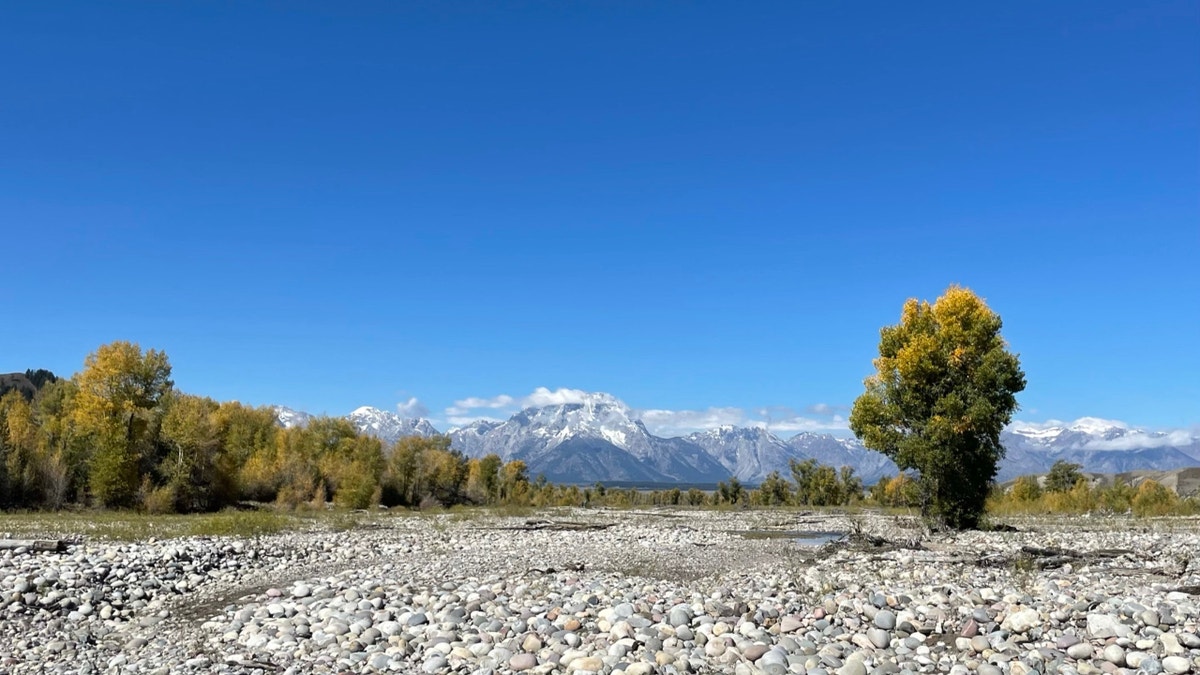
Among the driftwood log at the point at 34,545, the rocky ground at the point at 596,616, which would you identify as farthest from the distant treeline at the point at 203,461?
the rocky ground at the point at 596,616

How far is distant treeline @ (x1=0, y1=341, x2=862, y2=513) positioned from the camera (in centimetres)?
4650

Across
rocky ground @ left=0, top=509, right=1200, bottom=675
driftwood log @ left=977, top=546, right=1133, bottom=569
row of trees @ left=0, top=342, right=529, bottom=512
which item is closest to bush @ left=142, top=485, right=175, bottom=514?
row of trees @ left=0, top=342, right=529, bottom=512

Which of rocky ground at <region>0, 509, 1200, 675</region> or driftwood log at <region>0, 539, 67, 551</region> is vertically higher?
driftwood log at <region>0, 539, 67, 551</region>

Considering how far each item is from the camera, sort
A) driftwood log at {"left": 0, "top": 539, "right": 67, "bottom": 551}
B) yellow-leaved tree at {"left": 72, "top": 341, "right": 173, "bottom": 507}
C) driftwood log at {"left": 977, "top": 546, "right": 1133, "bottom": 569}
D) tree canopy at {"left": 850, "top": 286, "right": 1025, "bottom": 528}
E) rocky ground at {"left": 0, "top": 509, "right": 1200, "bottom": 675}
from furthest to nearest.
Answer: yellow-leaved tree at {"left": 72, "top": 341, "right": 173, "bottom": 507}, tree canopy at {"left": 850, "top": 286, "right": 1025, "bottom": 528}, driftwood log at {"left": 0, "top": 539, "right": 67, "bottom": 551}, driftwood log at {"left": 977, "top": 546, "right": 1133, "bottom": 569}, rocky ground at {"left": 0, "top": 509, "right": 1200, "bottom": 675}

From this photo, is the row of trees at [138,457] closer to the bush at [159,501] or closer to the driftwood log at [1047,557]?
the bush at [159,501]

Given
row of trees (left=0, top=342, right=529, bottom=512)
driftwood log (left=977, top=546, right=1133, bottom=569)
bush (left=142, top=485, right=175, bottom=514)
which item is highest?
row of trees (left=0, top=342, right=529, bottom=512)

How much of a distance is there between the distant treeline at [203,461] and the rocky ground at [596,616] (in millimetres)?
32626

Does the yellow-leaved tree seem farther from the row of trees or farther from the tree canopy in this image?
the tree canopy

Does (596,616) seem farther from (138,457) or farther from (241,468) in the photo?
(241,468)

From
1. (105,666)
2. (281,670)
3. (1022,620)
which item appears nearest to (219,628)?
(105,666)

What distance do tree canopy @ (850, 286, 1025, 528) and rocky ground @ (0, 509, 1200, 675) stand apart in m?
9.46

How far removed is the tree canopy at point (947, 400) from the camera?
2845 centimetres

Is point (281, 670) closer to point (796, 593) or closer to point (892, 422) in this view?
point (796, 593)

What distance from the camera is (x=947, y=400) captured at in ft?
92.9
